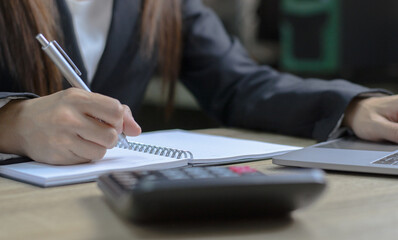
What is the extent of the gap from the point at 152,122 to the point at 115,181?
105 inches

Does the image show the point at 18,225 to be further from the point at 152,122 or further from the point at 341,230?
the point at 152,122

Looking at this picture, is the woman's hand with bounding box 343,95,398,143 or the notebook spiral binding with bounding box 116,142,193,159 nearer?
the notebook spiral binding with bounding box 116,142,193,159

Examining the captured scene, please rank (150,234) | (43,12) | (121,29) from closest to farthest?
(150,234) < (43,12) < (121,29)

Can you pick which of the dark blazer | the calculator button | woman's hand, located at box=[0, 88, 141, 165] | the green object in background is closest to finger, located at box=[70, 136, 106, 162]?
woman's hand, located at box=[0, 88, 141, 165]

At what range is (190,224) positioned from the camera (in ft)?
1.30

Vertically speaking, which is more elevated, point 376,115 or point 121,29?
point 121,29

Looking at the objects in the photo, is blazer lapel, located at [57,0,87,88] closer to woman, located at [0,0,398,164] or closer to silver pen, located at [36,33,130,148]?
woman, located at [0,0,398,164]

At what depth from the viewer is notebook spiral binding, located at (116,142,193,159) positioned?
63 cm

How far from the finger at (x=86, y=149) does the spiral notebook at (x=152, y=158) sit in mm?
10

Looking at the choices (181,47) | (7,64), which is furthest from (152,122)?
(7,64)

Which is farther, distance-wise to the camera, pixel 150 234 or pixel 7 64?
pixel 7 64

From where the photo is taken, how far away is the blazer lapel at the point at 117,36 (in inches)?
39.4

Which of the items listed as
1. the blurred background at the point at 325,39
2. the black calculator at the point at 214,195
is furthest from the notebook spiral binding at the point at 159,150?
the blurred background at the point at 325,39

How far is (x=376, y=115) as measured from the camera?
79 centimetres
